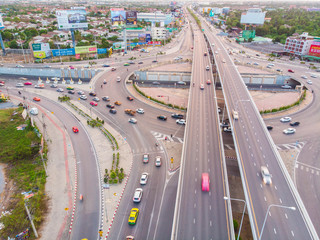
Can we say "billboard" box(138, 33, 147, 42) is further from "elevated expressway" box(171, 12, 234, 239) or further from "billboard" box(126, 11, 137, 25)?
"elevated expressway" box(171, 12, 234, 239)

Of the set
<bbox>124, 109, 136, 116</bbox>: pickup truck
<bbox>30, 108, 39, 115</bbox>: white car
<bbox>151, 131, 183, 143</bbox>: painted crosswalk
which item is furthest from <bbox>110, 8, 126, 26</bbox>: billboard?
<bbox>151, 131, 183, 143</bbox>: painted crosswalk

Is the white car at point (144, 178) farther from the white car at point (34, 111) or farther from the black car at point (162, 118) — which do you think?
the white car at point (34, 111)

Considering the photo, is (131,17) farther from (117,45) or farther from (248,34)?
(248,34)

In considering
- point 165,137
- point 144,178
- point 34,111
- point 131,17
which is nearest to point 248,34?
point 131,17

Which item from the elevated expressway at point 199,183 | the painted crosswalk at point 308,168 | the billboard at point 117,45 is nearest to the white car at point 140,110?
the elevated expressway at point 199,183

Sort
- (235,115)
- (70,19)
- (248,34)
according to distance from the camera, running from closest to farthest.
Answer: (235,115) → (70,19) → (248,34)
